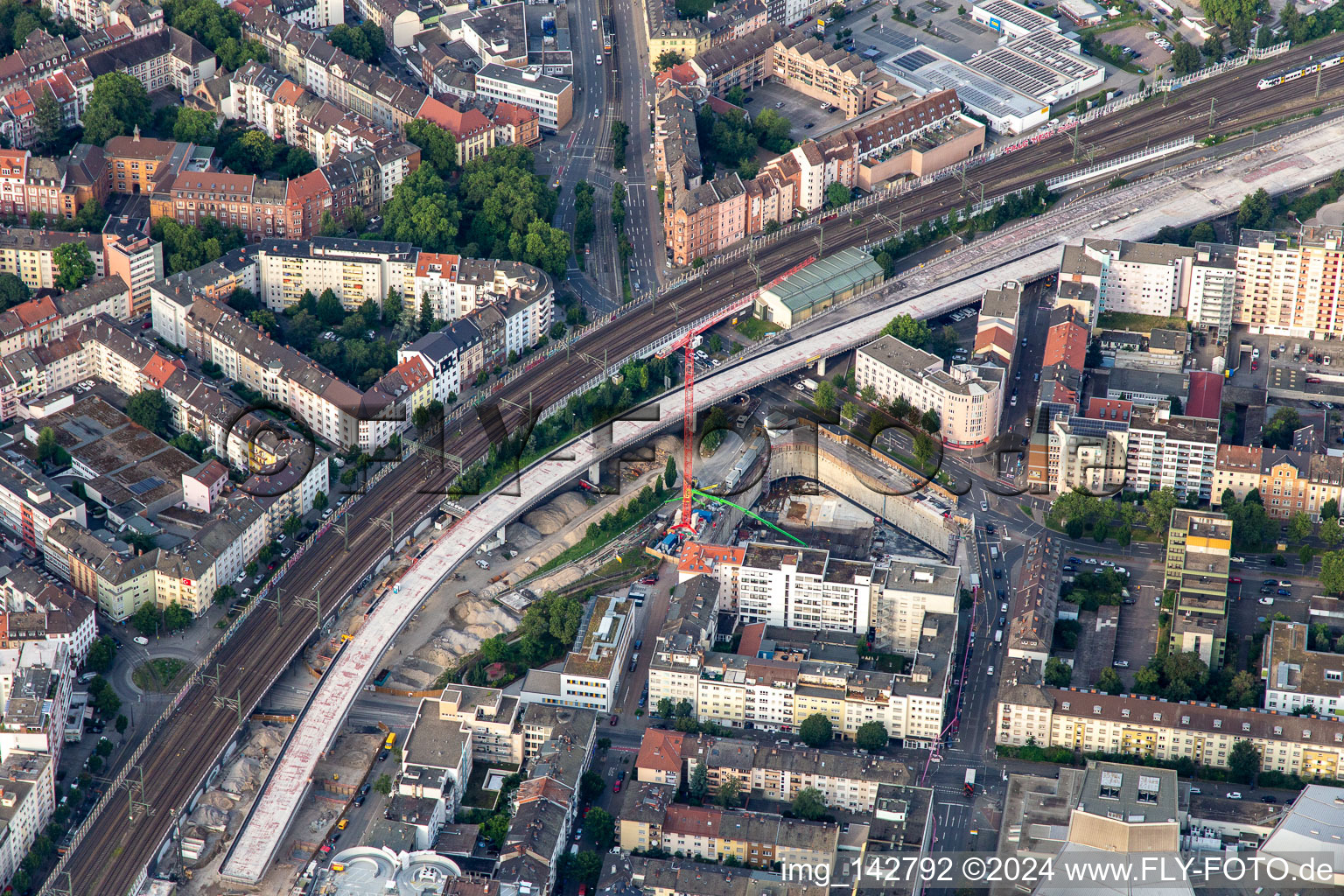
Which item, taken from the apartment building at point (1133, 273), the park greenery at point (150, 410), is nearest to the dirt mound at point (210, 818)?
the park greenery at point (150, 410)

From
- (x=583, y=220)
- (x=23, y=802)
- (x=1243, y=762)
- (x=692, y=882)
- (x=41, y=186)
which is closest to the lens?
(x=692, y=882)

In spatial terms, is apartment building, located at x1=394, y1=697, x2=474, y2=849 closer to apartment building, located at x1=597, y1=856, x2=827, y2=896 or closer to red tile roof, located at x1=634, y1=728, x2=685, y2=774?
red tile roof, located at x1=634, y1=728, x2=685, y2=774

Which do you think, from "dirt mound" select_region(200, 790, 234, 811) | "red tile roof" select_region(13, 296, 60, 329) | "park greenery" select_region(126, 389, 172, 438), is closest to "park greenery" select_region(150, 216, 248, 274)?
"red tile roof" select_region(13, 296, 60, 329)

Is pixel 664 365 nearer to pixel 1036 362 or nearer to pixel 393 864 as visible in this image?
pixel 1036 362

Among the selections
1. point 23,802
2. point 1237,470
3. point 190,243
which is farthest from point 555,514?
point 1237,470

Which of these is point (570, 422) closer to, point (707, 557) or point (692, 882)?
point (707, 557)

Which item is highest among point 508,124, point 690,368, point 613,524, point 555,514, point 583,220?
point 508,124

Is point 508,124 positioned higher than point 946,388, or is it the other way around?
point 508,124
